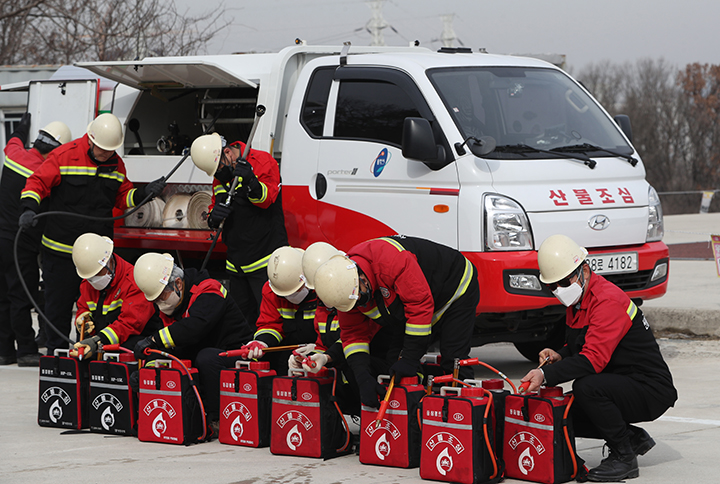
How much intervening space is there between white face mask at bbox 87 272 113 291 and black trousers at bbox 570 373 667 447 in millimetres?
3480

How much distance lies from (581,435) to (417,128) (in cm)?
257

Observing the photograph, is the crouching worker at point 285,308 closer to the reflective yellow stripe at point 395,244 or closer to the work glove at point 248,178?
the reflective yellow stripe at point 395,244

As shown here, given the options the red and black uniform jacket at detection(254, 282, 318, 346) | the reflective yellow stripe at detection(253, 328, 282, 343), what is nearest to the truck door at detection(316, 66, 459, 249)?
the red and black uniform jacket at detection(254, 282, 318, 346)

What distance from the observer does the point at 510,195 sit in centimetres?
657

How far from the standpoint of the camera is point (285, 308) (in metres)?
6.14

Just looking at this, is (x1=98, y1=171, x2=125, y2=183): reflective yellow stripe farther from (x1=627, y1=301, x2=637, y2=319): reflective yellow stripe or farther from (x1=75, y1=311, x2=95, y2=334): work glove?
(x1=627, y1=301, x2=637, y2=319): reflective yellow stripe

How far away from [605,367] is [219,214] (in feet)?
11.4

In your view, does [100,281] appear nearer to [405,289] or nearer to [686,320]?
[405,289]

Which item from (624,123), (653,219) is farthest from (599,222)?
(624,123)

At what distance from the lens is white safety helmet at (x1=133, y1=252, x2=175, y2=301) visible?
5.98 meters

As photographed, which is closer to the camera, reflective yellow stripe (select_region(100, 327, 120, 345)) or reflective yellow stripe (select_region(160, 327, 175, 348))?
reflective yellow stripe (select_region(160, 327, 175, 348))

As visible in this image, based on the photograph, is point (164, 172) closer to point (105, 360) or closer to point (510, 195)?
point (105, 360)

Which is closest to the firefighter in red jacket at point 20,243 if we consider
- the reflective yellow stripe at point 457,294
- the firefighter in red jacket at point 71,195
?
the firefighter in red jacket at point 71,195

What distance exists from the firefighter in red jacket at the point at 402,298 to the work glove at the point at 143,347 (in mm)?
1439
